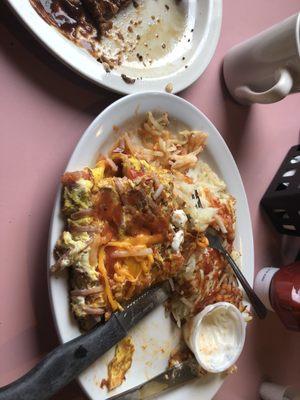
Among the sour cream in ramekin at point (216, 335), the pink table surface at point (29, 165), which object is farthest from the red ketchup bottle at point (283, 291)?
the pink table surface at point (29, 165)

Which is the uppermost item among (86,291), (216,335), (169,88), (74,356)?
(169,88)

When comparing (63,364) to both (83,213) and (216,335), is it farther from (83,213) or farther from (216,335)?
(216,335)

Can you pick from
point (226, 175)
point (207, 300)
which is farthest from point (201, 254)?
point (226, 175)

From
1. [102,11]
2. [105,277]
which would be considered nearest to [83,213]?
[105,277]

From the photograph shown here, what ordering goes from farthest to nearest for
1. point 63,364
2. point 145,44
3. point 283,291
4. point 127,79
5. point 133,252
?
point 283,291, point 145,44, point 127,79, point 133,252, point 63,364

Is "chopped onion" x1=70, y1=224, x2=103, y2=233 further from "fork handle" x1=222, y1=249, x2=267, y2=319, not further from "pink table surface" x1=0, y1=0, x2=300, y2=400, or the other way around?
"fork handle" x1=222, y1=249, x2=267, y2=319

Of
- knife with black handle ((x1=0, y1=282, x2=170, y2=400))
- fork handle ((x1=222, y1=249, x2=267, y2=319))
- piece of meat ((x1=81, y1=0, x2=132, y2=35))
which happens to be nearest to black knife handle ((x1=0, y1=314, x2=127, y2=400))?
knife with black handle ((x1=0, y1=282, x2=170, y2=400))

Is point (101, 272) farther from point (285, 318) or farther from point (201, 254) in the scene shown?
point (285, 318)
